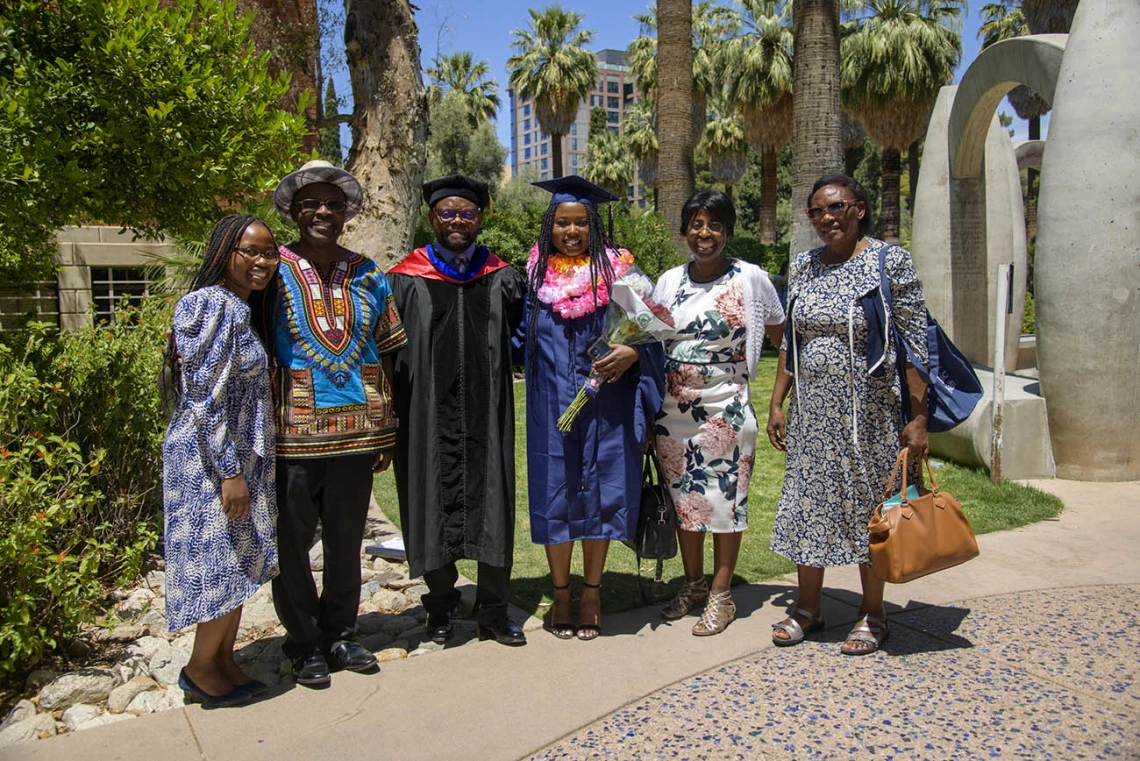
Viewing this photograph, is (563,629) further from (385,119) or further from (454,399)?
(385,119)

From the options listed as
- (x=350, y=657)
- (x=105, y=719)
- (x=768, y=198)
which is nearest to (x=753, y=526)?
(x=350, y=657)

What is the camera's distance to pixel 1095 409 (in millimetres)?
6715

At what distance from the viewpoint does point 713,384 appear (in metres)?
4.01

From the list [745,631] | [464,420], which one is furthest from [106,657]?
[745,631]

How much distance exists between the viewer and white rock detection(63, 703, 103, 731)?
3.32 m

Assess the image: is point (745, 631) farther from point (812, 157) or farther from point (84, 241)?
point (84, 241)

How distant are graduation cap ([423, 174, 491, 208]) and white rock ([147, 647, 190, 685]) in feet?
7.19

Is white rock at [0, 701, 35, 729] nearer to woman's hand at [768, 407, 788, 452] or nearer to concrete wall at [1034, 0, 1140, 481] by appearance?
woman's hand at [768, 407, 788, 452]

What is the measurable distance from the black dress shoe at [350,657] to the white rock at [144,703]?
0.67m

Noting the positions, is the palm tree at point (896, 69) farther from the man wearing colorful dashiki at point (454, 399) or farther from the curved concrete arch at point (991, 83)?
the man wearing colorful dashiki at point (454, 399)

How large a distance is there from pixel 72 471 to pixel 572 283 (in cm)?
226

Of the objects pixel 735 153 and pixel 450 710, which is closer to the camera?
pixel 450 710

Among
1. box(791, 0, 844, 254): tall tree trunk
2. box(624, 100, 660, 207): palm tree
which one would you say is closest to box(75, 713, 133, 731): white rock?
box(791, 0, 844, 254): tall tree trunk

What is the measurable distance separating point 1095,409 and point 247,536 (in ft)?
20.1
